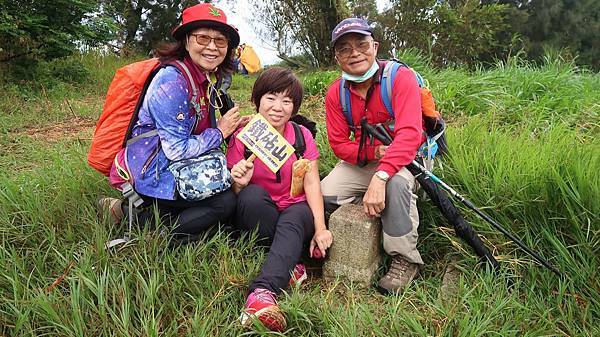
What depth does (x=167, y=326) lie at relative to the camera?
1.81m

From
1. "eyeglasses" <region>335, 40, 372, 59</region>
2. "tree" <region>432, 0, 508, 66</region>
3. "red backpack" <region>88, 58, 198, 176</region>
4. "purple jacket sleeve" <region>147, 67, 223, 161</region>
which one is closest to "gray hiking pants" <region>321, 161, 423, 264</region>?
"eyeglasses" <region>335, 40, 372, 59</region>

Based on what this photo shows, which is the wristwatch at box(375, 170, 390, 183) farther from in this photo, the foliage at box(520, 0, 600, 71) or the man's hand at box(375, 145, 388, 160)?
the foliage at box(520, 0, 600, 71)

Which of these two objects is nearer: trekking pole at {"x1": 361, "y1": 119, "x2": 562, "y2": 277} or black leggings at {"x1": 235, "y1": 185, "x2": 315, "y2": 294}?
trekking pole at {"x1": 361, "y1": 119, "x2": 562, "y2": 277}

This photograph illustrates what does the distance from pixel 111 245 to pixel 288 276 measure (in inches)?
35.1

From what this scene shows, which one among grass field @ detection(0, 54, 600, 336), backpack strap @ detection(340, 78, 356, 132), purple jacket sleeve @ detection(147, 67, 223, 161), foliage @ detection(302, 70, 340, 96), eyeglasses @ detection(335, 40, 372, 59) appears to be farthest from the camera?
foliage @ detection(302, 70, 340, 96)

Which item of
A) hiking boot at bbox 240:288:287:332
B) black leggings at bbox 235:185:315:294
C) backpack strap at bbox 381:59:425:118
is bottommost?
hiking boot at bbox 240:288:287:332

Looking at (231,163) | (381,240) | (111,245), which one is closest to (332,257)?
(381,240)

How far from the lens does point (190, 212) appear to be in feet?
7.75

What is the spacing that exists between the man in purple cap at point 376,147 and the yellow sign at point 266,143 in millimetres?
460

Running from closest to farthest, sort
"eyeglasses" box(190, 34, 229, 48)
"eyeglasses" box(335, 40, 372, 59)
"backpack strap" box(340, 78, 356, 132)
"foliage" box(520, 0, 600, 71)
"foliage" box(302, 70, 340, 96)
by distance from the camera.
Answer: "eyeglasses" box(190, 34, 229, 48) → "eyeglasses" box(335, 40, 372, 59) → "backpack strap" box(340, 78, 356, 132) → "foliage" box(302, 70, 340, 96) → "foliage" box(520, 0, 600, 71)

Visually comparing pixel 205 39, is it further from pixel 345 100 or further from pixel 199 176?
pixel 345 100

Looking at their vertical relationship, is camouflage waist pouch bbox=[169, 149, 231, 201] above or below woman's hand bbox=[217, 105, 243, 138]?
below

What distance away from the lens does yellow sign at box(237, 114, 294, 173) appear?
2.33 meters

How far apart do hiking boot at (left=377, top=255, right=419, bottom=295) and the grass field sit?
50 mm
